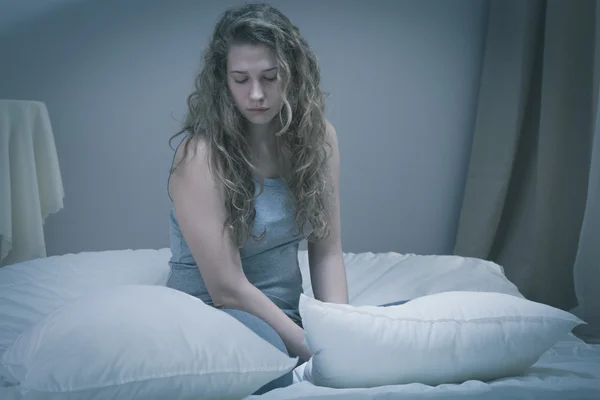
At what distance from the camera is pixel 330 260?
1.48 meters

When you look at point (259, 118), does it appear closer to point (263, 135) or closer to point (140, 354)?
point (263, 135)

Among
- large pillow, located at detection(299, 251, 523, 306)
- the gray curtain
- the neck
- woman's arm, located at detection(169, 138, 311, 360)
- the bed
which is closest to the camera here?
the bed

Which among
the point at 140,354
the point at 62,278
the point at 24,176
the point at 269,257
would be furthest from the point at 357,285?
the point at 24,176

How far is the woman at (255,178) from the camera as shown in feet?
4.10

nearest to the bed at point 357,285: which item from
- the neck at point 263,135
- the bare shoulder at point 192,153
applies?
the bare shoulder at point 192,153

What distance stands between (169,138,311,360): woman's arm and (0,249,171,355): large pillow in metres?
0.42

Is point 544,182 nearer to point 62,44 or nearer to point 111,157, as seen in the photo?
point 111,157

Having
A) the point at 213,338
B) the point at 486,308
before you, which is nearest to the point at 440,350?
the point at 486,308

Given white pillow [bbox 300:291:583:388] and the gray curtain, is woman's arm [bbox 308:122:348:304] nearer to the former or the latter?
white pillow [bbox 300:291:583:388]

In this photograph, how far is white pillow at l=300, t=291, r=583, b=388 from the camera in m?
0.93

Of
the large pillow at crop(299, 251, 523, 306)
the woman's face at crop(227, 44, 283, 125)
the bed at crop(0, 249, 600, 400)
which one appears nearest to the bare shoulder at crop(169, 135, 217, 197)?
the woman's face at crop(227, 44, 283, 125)

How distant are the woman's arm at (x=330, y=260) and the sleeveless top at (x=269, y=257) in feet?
0.28

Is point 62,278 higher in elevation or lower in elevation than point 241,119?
lower

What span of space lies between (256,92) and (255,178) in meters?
0.18
